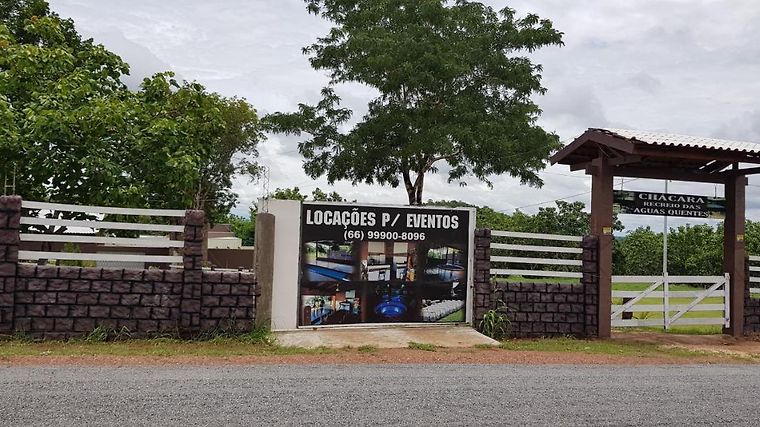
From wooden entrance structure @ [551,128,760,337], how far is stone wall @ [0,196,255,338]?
6.36 m

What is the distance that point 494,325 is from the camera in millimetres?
10672

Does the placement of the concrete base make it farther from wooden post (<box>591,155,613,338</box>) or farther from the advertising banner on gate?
wooden post (<box>591,155,613,338</box>)

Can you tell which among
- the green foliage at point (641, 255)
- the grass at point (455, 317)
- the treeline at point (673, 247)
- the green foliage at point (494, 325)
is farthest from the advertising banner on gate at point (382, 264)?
the green foliage at point (641, 255)

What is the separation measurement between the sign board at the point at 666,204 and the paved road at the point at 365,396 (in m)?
4.65

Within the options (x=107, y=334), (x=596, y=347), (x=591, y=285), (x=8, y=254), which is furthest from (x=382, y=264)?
(x=8, y=254)

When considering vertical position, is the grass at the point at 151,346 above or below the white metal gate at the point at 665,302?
below

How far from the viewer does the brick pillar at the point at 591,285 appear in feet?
36.9

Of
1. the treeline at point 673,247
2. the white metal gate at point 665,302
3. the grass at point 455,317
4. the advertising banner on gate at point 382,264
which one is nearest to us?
the advertising banner on gate at point 382,264

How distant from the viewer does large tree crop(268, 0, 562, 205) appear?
19.1 meters

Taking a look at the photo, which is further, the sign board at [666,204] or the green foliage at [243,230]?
the green foliage at [243,230]

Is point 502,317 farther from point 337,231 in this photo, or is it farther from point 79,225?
point 79,225

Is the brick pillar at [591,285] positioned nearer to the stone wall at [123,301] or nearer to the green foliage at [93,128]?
the stone wall at [123,301]

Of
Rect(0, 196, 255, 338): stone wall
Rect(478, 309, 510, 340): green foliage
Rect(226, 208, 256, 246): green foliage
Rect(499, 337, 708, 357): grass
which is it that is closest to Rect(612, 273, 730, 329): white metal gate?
Rect(499, 337, 708, 357): grass

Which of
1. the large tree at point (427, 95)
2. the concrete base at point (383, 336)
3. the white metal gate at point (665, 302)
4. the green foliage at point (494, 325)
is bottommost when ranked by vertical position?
the concrete base at point (383, 336)
